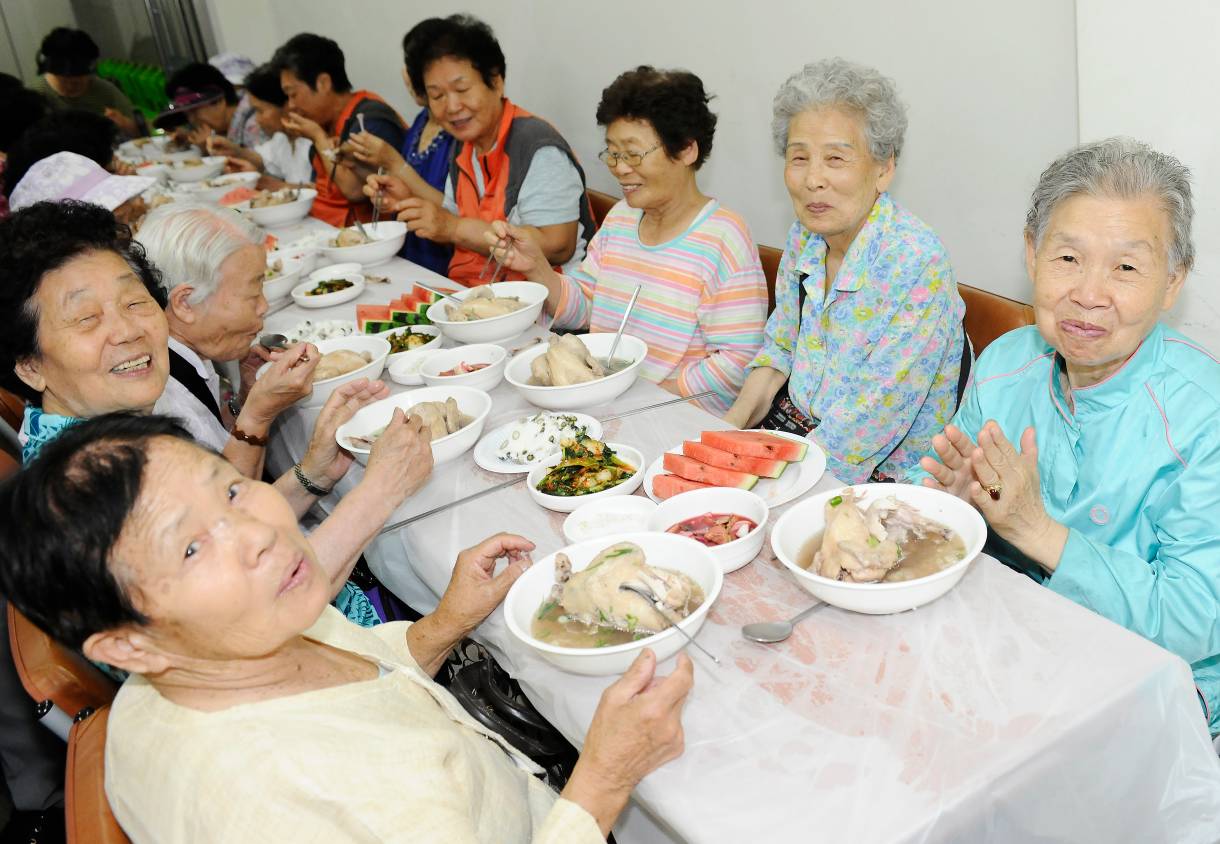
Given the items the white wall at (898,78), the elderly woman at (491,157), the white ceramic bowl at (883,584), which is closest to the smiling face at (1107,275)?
the white ceramic bowl at (883,584)

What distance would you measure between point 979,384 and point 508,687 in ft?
4.13

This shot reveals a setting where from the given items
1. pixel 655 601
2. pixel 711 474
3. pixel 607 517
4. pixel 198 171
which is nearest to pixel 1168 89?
pixel 711 474

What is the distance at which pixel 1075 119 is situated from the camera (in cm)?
272

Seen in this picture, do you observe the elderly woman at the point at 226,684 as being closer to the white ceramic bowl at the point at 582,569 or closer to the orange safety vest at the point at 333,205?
the white ceramic bowl at the point at 582,569

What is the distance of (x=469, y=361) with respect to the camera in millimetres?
2816

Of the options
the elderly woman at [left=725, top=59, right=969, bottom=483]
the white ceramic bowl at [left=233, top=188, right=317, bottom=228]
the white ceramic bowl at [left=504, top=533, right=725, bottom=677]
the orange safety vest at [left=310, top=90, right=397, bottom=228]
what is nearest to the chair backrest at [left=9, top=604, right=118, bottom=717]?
the white ceramic bowl at [left=504, top=533, right=725, bottom=677]

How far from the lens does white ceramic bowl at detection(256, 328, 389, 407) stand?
2.74 metres

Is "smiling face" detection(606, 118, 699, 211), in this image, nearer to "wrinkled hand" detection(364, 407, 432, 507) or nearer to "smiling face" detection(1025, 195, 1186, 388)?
"wrinkled hand" detection(364, 407, 432, 507)

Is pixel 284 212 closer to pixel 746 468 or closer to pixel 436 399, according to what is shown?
pixel 436 399

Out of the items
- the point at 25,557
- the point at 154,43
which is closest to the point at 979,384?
the point at 25,557

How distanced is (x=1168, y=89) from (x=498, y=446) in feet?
6.06

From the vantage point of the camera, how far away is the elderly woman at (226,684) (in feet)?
3.64

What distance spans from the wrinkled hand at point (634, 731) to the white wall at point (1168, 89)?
6.13 feet

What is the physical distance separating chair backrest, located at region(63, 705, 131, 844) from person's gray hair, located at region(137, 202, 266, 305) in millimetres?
1755
